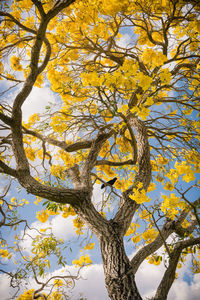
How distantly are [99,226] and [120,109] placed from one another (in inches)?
56.2

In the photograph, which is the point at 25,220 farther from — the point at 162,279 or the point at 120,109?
the point at 120,109

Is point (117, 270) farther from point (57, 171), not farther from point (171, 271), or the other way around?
point (57, 171)

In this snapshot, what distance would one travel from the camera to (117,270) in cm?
205

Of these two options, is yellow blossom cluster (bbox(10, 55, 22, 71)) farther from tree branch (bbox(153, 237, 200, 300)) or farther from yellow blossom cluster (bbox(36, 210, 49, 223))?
tree branch (bbox(153, 237, 200, 300))

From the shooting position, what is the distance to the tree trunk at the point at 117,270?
1.94 meters

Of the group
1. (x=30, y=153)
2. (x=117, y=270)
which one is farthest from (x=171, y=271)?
(x=30, y=153)

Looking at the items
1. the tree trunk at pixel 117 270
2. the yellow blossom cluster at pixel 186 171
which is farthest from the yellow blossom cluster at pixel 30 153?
the yellow blossom cluster at pixel 186 171

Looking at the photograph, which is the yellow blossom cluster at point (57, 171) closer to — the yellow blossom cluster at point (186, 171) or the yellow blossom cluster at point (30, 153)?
the yellow blossom cluster at point (30, 153)

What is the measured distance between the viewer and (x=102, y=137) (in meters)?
3.27

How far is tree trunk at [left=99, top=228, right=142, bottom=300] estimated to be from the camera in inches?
76.3

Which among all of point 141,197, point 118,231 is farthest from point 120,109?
point 118,231

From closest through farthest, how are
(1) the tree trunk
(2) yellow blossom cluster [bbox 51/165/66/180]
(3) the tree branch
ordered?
→ (1) the tree trunk, (3) the tree branch, (2) yellow blossom cluster [bbox 51/165/66/180]

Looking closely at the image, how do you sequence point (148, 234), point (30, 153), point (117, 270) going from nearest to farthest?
point (117, 270) → point (148, 234) → point (30, 153)

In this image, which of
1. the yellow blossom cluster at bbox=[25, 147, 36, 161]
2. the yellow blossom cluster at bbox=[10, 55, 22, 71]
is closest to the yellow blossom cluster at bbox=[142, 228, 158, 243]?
the yellow blossom cluster at bbox=[25, 147, 36, 161]
